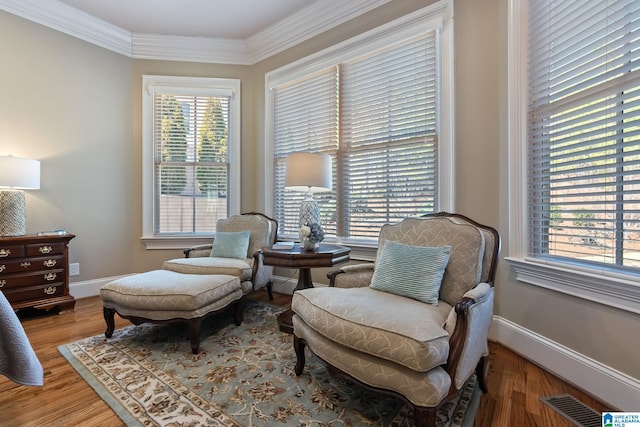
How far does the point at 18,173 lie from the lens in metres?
2.64

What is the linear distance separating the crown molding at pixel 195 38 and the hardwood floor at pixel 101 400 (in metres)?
3.11

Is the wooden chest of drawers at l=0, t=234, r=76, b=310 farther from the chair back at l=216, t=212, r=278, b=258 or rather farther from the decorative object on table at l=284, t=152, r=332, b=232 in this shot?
the decorative object on table at l=284, t=152, r=332, b=232

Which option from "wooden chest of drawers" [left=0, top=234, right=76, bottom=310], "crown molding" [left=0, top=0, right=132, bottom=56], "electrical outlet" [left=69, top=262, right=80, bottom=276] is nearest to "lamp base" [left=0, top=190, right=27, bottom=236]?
"wooden chest of drawers" [left=0, top=234, right=76, bottom=310]

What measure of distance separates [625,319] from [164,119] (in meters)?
4.46

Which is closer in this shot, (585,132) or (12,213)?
(585,132)

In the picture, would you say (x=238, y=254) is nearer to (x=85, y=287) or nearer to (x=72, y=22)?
(x=85, y=287)

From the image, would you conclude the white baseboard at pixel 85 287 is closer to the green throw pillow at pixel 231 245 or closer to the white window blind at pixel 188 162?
the white window blind at pixel 188 162

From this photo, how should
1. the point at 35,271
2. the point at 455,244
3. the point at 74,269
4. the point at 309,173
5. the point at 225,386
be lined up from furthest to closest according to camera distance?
the point at 74,269 < the point at 35,271 < the point at 309,173 < the point at 455,244 < the point at 225,386

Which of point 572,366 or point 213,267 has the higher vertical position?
point 213,267

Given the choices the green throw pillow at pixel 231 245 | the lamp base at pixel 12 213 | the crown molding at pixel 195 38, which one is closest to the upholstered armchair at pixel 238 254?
the green throw pillow at pixel 231 245

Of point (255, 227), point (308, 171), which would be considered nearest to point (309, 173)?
point (308, 171)

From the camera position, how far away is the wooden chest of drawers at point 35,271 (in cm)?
262

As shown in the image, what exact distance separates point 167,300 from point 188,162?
2.21 meters

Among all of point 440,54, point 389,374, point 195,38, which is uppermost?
point 195,38
